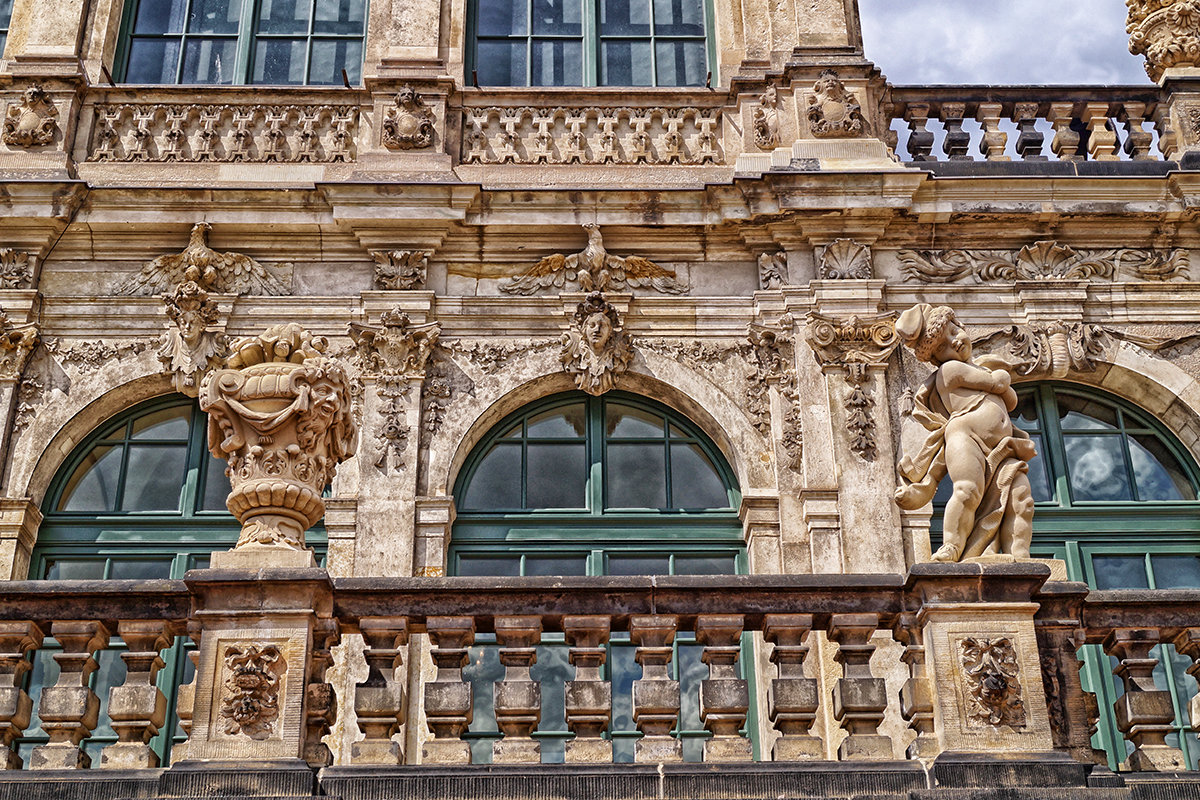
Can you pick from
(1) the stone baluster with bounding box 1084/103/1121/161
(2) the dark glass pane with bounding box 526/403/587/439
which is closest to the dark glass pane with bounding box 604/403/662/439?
(2) the dark glass pane with bounding box 526/403/587/439

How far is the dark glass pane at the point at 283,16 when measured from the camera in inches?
480

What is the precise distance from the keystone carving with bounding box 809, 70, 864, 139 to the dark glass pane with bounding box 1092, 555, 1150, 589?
3.60m

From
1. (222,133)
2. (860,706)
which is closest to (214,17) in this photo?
(222,133)

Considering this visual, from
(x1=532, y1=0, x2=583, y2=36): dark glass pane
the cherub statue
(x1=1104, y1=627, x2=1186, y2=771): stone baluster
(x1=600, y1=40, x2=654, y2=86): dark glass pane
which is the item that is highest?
(x1=532, y1=0, x2=583, y2=36): dark glass pane

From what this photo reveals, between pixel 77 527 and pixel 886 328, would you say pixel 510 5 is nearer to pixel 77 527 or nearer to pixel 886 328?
pixel 886 328

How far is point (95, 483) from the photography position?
34.4 feet

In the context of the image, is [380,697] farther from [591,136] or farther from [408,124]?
[591,136]

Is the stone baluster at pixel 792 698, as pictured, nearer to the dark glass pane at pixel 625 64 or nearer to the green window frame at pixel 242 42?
the dark glass pane at pixel 625 64

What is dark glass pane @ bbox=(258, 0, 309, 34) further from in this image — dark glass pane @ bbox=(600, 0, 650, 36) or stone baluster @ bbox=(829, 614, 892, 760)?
stone baluster @ bbox=(829, 614, 892, 760)

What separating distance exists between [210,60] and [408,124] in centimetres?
199

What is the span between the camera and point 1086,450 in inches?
423

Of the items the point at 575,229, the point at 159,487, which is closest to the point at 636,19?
the point at 575,229

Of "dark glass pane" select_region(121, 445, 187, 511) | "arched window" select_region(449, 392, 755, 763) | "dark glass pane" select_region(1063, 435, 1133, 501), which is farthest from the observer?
"dark glass pane" select_region(1063, 435, 1133, 501)

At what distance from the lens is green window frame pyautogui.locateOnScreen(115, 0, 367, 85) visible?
12.0 m
